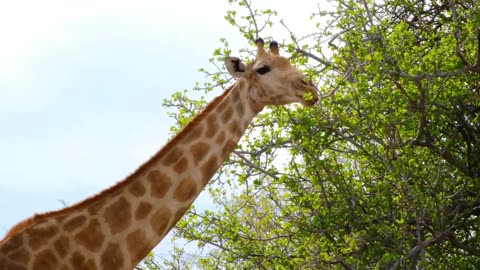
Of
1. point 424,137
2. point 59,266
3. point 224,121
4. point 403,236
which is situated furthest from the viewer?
point 424,137

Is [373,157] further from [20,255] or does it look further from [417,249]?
[20,255]

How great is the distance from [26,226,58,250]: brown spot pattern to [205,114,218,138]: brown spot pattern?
6.09ft

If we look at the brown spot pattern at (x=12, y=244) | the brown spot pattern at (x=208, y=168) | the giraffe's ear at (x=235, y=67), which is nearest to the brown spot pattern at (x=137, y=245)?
the brown spot pattern at (x=208, y=168)

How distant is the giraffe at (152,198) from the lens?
7.78m

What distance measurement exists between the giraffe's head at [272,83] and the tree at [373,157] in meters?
3.25

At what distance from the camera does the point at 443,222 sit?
12992 mm

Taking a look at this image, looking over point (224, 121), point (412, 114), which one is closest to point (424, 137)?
point (412, 114)

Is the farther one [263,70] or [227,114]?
[263,70]

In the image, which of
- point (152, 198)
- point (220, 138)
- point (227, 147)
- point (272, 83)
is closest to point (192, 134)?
point (220, 138)

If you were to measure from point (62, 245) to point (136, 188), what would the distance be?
92cm

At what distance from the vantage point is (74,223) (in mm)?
7953

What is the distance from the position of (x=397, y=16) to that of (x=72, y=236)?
9826mm

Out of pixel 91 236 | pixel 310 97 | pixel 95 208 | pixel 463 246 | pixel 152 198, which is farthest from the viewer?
pixel 463 246

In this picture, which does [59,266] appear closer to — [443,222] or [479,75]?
[443,222]
